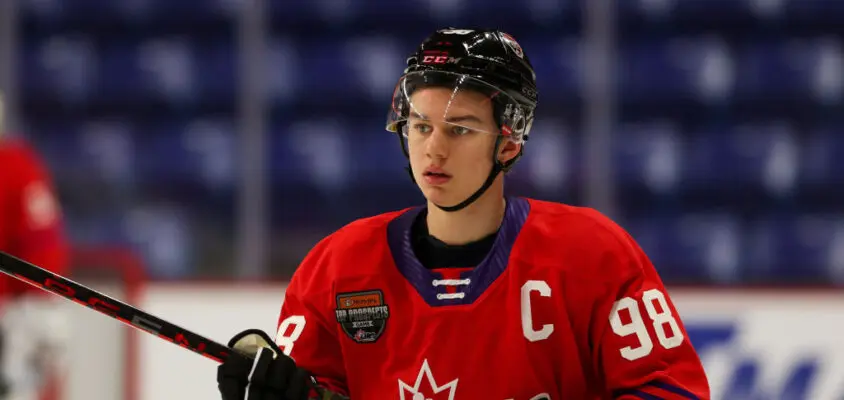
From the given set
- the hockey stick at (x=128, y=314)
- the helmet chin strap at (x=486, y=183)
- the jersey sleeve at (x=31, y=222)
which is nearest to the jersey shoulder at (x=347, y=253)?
the helmet chin strap at (x=486, y=183)

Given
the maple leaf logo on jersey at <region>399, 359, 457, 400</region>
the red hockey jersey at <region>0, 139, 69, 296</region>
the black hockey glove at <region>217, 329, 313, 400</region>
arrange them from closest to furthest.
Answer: the black hockey glove at <region>217, 329, 313, 400</region>
the maple leaf logo on jersey at <region>399, 359, 457, 400</region>
the red hockey jersey at <region>0, 139, 69, 296</region>

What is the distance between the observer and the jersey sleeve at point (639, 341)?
210cm

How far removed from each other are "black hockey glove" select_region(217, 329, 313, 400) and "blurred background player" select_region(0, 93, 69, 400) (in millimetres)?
2279

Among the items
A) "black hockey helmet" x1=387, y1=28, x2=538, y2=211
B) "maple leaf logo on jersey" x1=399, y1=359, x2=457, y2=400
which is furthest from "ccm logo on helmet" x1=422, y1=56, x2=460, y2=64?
"maple leaf logo on jersey" x1=399, y1=359, x2=457, y2=400

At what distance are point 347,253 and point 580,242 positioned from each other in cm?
41

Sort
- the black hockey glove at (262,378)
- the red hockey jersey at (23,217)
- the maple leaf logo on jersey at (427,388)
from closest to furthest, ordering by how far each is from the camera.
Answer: the black hockey glove at (262,378) → the maple leaf logo on jersey at (427,388) → the red hockey jersey at (23,217)

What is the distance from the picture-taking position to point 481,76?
2189mm

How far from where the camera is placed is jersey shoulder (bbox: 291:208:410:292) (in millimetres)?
2264

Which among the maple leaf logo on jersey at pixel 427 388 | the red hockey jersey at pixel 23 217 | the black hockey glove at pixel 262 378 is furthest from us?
the red hockey jersey at pixel 23 217

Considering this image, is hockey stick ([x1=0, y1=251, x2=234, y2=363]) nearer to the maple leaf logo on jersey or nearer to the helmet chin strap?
the maple leaf logo on jersey

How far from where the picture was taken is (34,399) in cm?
483

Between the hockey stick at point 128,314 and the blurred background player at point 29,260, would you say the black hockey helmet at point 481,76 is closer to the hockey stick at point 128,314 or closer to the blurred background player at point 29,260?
the hockey stick at point 128,314

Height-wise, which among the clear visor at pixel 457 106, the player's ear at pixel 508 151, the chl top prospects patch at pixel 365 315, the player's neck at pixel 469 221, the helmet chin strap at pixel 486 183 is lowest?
the chl top prospects patch at pixel 365 315

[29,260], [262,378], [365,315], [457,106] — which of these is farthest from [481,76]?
[29,260]
